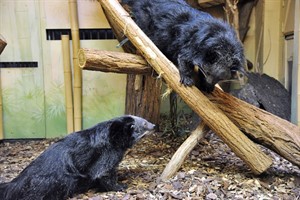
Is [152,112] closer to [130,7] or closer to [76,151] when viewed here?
[130,7]

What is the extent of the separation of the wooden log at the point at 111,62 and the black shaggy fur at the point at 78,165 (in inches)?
19.6

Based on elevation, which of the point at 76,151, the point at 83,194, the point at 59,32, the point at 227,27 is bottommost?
the point at 83,194

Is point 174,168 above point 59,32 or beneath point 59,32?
beneath

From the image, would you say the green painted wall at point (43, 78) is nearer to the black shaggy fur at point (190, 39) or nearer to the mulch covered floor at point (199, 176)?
the mulch covered floor at point (199, 176)

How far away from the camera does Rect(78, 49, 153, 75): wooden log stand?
300 cm

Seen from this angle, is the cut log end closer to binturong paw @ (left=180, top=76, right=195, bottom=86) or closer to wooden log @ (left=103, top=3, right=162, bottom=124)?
binturong paw @ (left=180, top=76, right=195, bottom=86)

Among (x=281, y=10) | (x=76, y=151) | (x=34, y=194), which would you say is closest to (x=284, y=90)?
(x=281, y=10)

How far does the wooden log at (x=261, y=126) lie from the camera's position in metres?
3.15

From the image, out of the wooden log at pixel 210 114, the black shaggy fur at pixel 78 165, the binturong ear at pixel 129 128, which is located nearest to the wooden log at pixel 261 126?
the wooden log at pixel 210 114

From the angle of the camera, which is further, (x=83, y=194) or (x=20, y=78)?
(x=20, y=78)

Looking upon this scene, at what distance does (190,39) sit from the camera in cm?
310

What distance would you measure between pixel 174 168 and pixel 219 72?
3.41 feet

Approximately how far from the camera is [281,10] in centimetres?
498

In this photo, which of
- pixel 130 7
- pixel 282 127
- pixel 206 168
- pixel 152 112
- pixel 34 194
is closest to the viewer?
pixel 34 194
